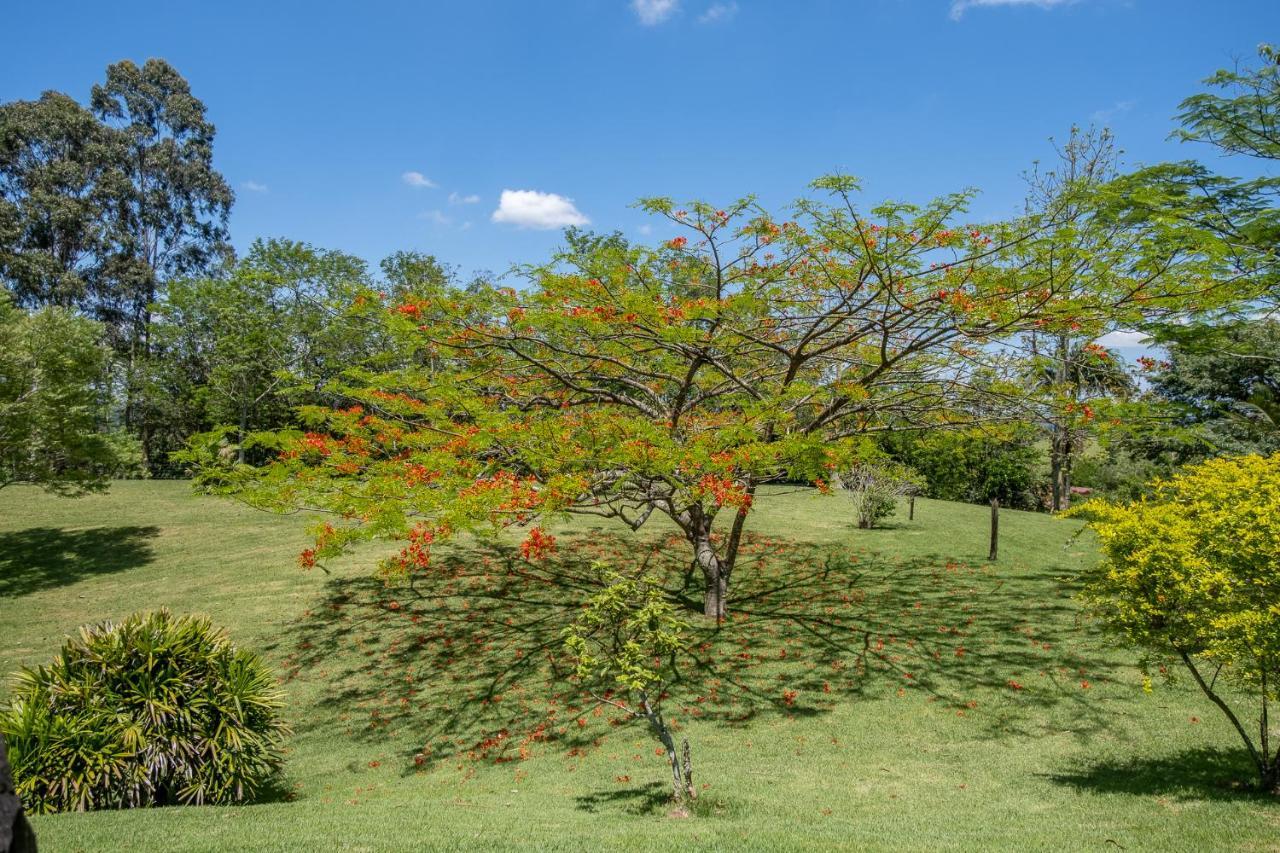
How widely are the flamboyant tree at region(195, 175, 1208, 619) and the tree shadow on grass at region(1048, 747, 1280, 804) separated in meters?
4.19

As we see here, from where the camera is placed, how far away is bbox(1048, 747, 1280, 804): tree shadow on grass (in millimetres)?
5824

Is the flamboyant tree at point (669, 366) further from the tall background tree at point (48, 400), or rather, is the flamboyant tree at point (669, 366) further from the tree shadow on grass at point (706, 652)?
the tall background tree at point (48, 400)

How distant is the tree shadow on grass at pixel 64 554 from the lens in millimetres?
15438

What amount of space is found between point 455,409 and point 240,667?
14.8ft

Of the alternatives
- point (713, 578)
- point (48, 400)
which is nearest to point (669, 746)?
point (713, 578)

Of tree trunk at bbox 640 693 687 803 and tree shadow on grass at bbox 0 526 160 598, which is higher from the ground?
tree trunk at bbox 640 693 687 803

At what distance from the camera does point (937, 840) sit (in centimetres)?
489

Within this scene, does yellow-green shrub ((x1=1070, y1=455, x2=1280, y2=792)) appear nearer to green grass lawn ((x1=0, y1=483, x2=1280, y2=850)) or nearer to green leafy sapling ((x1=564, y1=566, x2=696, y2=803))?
green grass lawn ((x1=0, y1=483, x2=1280, y2=850))

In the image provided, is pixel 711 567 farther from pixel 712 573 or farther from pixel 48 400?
pixel 48 400

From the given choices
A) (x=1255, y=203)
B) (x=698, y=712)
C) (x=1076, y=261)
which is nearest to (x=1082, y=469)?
(x=1255, y=203)

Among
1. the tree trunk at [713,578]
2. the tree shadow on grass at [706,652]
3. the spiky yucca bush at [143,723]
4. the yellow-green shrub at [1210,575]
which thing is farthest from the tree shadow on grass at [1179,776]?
the spiky yucca bush at [143,723]

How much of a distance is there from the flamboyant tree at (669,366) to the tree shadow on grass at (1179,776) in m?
4.19

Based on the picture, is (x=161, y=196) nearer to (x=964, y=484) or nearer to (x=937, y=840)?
(x=964, y=484)

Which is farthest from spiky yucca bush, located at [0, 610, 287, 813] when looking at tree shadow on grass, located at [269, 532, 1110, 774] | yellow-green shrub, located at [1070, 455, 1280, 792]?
yellow-green shrub, located at [1070, 455, 1280, 792]
